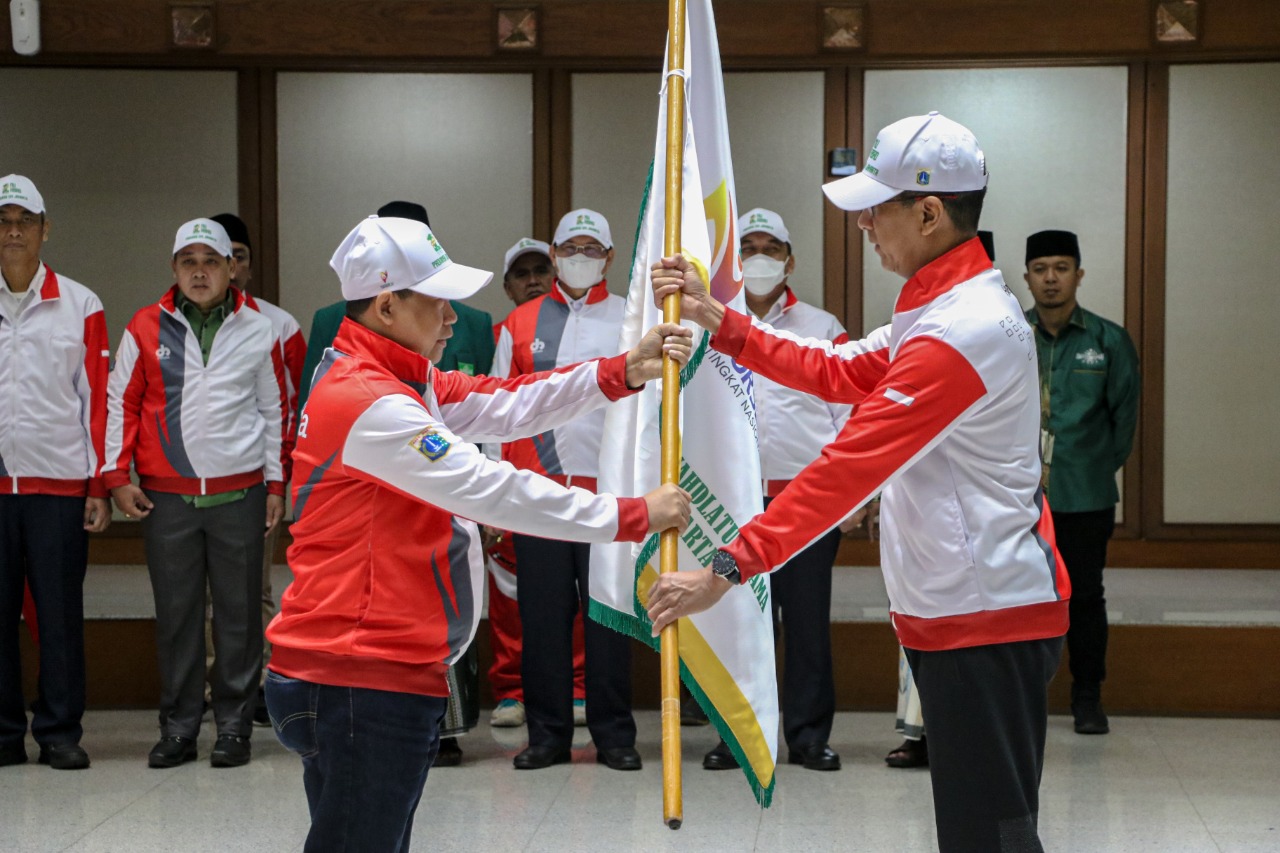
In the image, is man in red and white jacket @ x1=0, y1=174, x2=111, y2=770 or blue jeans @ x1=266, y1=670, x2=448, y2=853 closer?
blue jeans @ x1=266, y1=670, x2=448, y2=853

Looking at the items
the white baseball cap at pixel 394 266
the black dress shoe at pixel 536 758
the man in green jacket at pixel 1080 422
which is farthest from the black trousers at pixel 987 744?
the man in green jacket at pixel 1080 422

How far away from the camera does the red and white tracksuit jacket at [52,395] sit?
4.36 meters

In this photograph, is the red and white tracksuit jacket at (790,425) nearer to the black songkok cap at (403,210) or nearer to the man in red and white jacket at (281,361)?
the black songkok cap at (403,210)

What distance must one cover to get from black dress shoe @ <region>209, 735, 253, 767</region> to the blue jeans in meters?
2.24

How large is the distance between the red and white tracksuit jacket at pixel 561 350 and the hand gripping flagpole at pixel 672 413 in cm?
177

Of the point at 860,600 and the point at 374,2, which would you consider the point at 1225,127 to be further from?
the point at 374,2

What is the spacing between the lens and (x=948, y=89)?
21.8 ft

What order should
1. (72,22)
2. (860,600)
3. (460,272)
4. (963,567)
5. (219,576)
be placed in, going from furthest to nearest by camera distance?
(72,22) < (860,600) < (219,576) < (460,272) < (963,567)

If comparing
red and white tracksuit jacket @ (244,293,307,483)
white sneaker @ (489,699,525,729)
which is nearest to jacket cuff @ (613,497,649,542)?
red and white tracksuit jacket @ (244,293,307,483)

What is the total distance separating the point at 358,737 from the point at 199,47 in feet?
16.7

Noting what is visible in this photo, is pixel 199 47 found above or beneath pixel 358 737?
above

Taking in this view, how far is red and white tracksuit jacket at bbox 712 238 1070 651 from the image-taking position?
2.18 m

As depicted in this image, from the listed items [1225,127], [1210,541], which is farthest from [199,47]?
[1210,541]

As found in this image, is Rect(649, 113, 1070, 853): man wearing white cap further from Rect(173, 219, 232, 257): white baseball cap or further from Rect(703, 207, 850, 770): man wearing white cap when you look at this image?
Rect(173, 219, 232, 257): white baseball cap
